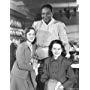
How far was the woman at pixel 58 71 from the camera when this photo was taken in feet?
5.09

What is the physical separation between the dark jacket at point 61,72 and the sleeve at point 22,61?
0.44 feet

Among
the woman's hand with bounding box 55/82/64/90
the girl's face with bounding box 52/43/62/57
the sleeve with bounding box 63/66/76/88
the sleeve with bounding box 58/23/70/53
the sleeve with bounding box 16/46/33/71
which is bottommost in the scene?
the woman's hand with bounding box 55/82/64/90

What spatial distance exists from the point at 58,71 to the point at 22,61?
0.26 metres

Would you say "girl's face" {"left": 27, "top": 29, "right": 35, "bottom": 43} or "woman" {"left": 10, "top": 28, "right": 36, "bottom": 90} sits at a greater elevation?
"girl's face" {"left": 27, "top": 29, "right": 35, "bottom": 43}

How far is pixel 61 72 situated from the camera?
5.12 ft

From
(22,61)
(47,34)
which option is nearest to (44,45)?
(47,34)

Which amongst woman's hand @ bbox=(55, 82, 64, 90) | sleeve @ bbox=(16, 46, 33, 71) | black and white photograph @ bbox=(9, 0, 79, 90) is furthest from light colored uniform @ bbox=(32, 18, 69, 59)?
woman's hand @ bbox=(55, 82, 64, 90)

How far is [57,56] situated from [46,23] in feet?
0.78

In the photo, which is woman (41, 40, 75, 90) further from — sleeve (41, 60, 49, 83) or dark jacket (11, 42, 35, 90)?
dark jacket (11, 42, 35, 90)

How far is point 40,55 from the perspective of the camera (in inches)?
64.0

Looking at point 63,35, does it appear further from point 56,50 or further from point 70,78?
point 70,78

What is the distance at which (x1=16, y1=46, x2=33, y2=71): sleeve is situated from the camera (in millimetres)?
1643
